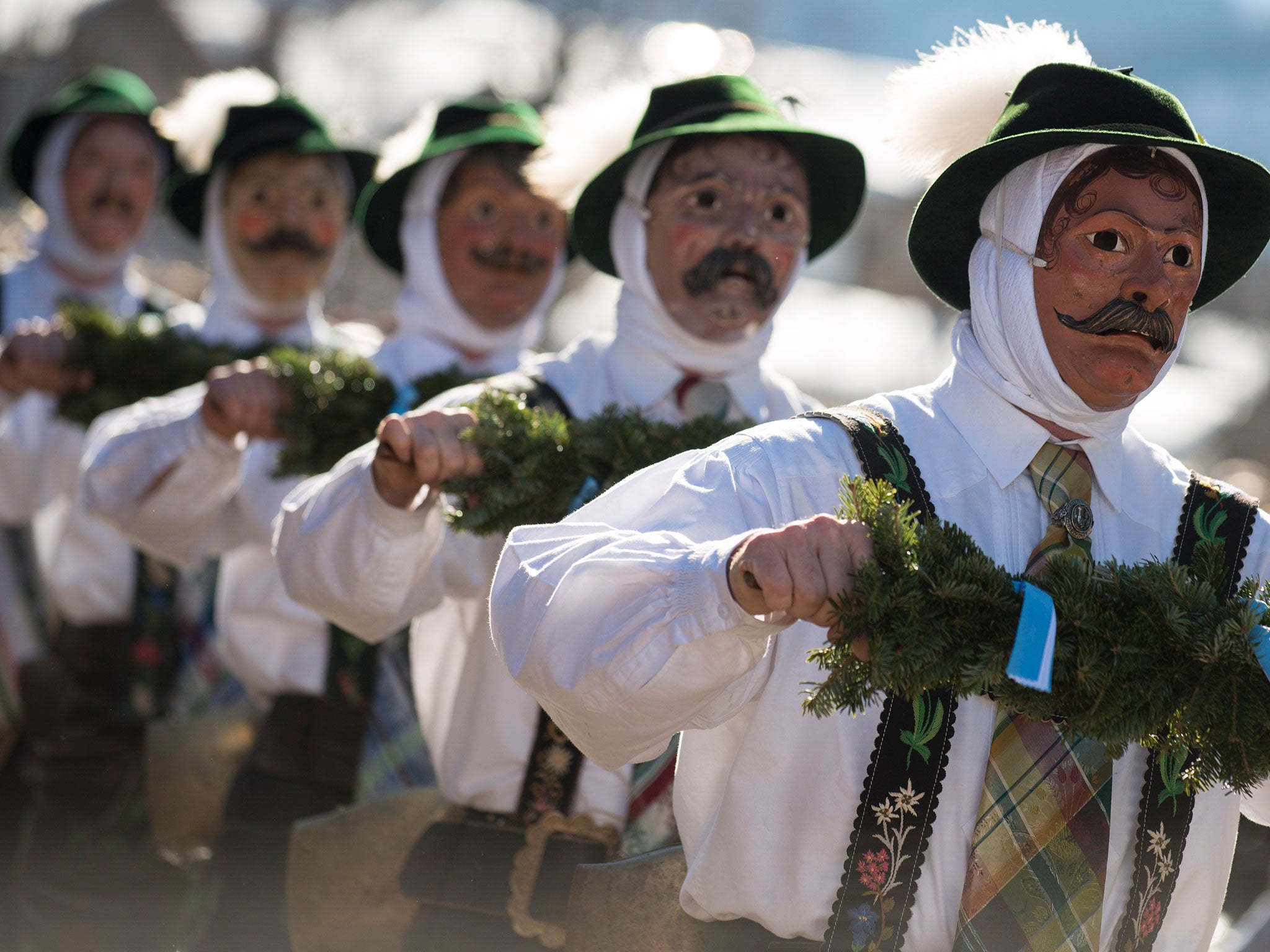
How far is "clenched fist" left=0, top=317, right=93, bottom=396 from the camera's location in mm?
5137

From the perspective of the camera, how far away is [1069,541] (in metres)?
2.72

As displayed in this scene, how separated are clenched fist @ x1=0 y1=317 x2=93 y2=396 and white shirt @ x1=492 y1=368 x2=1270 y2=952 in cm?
308

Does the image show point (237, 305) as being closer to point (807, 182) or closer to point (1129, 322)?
point (807, 182)

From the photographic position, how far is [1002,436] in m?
2.80

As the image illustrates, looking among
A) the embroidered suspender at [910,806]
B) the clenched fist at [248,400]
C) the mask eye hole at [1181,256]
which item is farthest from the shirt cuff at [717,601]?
the clenched fist at [248,400]

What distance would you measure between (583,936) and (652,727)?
0.94 metres

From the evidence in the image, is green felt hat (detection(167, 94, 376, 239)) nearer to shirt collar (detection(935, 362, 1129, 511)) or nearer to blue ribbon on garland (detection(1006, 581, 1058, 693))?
shirt collar (detection(935, 362, 1129, 511))

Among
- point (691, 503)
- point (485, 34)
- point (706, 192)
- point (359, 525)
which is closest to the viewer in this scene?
point (691, 503)

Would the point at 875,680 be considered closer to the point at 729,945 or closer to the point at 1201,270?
the point at 729,945

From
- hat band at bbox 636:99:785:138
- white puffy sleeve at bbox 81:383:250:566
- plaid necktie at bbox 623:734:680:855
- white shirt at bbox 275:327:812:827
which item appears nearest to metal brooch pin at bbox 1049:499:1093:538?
plaid necktie at bbox 623:734:680:855

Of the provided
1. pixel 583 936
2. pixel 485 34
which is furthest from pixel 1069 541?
pixel 485 34

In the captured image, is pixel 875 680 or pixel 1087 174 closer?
pixel 875 680

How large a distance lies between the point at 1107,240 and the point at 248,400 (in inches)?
95.9

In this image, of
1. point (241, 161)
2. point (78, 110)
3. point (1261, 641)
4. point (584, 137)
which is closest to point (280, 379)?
point (584, 137)
